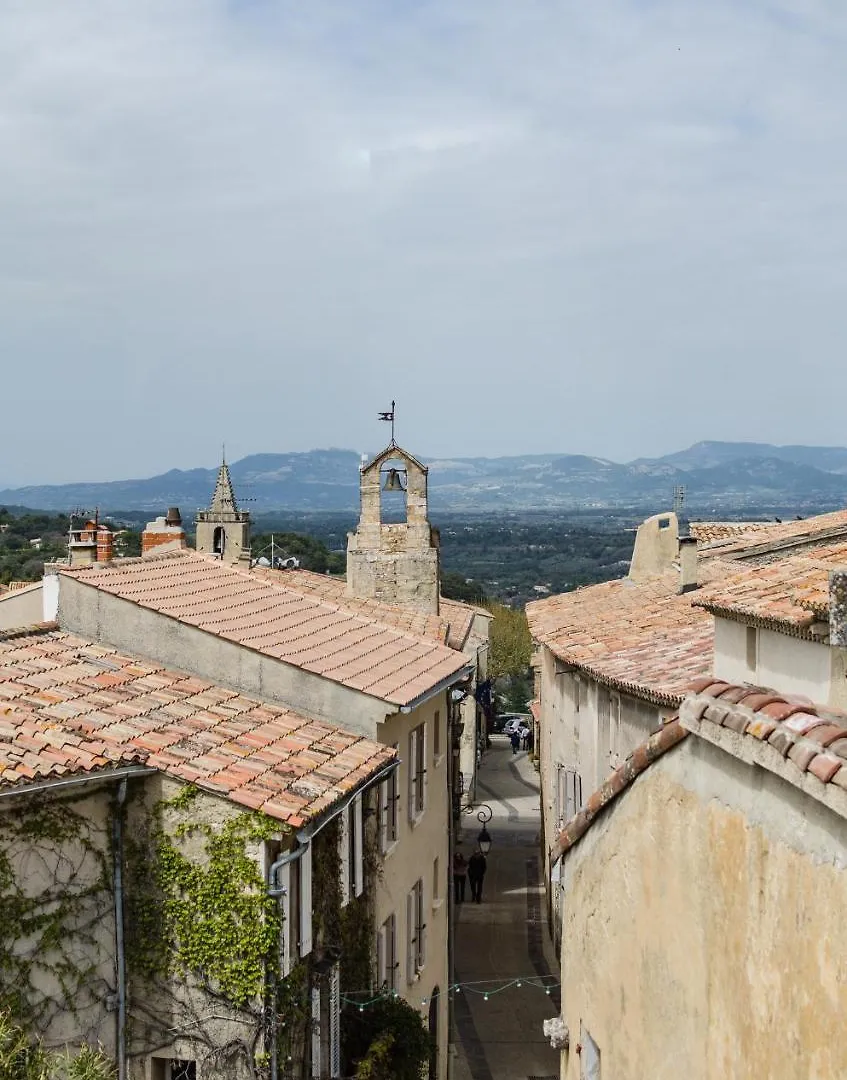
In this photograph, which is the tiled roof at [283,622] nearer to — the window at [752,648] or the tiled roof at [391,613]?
the tiled roof at [391,613]

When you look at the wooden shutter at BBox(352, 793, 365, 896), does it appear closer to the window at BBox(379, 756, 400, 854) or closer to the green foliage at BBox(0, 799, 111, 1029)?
the window at BBox(379, 756, 400, 854)

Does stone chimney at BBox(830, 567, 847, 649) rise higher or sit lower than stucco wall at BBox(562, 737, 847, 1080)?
higher

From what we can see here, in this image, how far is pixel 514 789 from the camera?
151 ft

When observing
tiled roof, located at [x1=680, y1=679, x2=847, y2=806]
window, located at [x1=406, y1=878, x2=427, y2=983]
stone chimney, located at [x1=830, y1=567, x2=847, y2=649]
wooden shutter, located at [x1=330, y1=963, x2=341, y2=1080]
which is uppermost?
stone chimney, located at [x1=830, y1=567, x2=847, y2=649]

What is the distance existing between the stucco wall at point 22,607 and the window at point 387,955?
6.34 m

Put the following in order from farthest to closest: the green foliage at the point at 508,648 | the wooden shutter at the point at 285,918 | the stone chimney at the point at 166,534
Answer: the green foliage at the point at 508,648 < the stone chimney at the point at 166,534 < the wooden shutter at the point at 285,918

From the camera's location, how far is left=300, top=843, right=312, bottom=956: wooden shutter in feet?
39.9

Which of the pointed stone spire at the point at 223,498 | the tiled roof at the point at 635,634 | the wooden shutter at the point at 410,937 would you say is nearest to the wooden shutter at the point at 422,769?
the wooden shutter at the point at 410,937

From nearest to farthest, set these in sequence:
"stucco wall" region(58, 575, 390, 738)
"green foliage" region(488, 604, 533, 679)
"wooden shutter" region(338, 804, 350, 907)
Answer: "wooden shutter" region(338, 804, 350, 907) → "stucco wall" region(58, 575, 390, 738) → "green foliage" region(488, 604, 533, 679)

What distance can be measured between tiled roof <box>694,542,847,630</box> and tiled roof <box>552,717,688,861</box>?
11.2 ft

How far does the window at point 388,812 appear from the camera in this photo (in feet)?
52.2

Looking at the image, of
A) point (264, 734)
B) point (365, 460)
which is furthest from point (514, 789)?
point (264, 734)

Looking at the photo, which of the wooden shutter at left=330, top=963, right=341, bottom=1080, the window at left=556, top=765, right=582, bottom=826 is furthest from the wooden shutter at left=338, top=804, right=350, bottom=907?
the window at left=556, top=765, right=582, bottom=826

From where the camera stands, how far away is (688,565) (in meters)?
25.6
